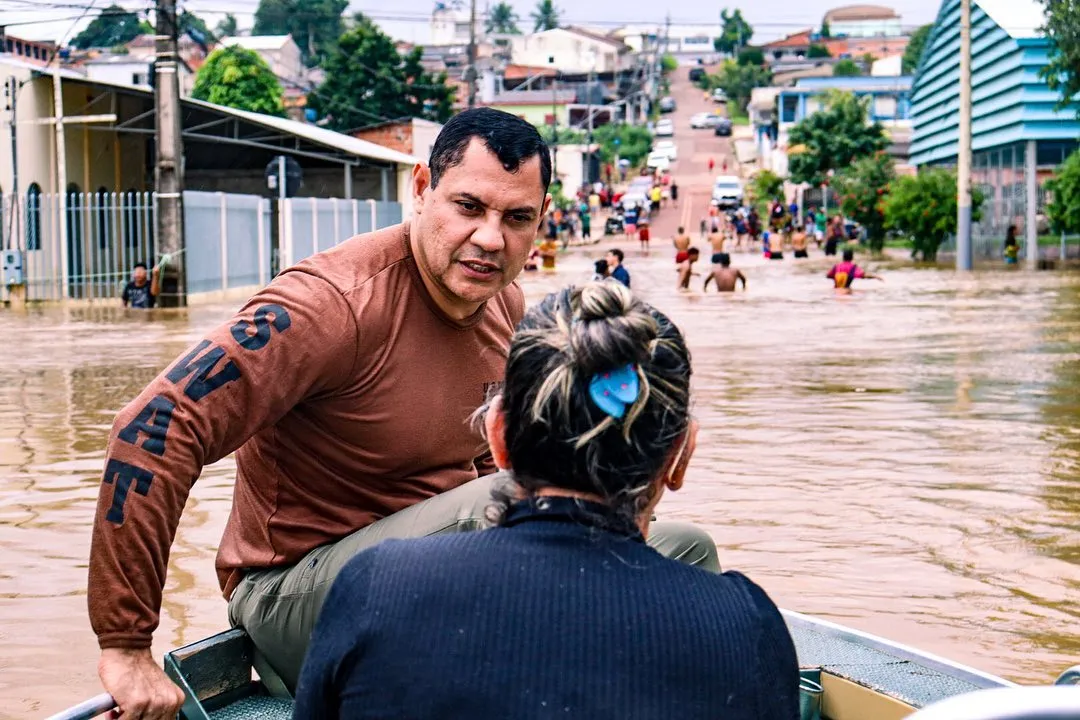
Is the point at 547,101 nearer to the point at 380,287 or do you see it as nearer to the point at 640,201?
the point at 640,201

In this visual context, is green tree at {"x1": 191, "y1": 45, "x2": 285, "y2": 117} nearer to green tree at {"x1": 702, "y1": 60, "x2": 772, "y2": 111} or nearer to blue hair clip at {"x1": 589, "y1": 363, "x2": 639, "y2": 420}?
blue hair clip at {"x1": 589, "y1": 363, "x2": 639, "y2": 420}

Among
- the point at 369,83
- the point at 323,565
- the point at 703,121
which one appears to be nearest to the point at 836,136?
the point at 369,83

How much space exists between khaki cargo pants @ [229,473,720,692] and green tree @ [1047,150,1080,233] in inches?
1138

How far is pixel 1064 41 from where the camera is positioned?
2928 centimetres

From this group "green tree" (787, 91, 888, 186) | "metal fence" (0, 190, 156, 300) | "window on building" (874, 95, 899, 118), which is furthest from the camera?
"window on building" (874, 95, 899, 118)

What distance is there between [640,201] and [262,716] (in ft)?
194

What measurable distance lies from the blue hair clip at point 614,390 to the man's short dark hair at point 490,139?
1301 millimetres

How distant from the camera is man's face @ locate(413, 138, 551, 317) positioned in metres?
3.23

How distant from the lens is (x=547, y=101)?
96.6 m

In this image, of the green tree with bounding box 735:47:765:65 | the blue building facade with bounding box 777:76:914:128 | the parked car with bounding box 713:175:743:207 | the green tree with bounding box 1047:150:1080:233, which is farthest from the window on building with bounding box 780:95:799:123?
the green tree with bounding box 1047:150:1080:233

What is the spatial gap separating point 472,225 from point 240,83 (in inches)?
2265

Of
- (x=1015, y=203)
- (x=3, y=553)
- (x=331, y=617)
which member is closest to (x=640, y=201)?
(x=1015, y=203)

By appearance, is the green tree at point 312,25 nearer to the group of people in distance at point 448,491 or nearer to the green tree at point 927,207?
the green tree at point 927,207

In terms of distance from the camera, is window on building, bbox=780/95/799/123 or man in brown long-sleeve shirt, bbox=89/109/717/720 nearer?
man in brown long-sleeve shirt, bbox=89/109/717/720
